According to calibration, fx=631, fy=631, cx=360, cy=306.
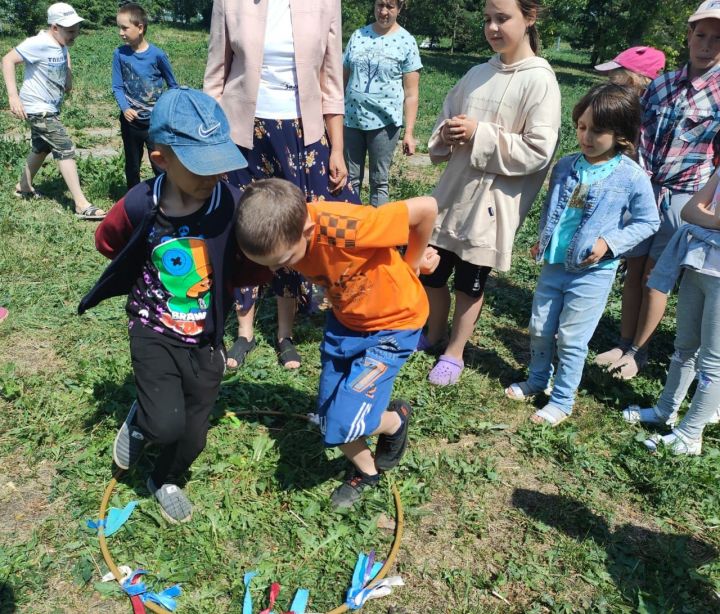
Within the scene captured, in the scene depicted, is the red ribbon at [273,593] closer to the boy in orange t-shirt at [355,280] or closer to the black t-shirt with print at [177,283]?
the boy in orange t-shirt at [355,280]

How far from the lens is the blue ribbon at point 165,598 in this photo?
248 centimetres

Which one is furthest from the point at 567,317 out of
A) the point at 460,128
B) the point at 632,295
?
the point at 460,128

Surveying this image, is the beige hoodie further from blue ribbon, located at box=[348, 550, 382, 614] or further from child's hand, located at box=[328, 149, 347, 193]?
blue ribbon, located at box=[348, 550, 382, 614]

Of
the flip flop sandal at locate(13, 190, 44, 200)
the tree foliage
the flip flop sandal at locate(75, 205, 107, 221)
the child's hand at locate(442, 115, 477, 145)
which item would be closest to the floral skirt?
the child's hand at locate(442, 115, 477, 145)

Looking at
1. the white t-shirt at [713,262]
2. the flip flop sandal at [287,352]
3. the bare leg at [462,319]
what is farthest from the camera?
the flip flop sandal at [287,352]

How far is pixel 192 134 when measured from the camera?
2287 mm

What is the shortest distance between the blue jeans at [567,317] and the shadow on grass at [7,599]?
2.88 meters

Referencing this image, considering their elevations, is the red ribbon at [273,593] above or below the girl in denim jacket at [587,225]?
below

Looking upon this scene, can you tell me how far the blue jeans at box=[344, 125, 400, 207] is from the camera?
5.70 m

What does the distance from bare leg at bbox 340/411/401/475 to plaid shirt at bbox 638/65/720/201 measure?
2340mm

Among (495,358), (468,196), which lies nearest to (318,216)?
(468,196)

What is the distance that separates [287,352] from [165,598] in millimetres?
1832

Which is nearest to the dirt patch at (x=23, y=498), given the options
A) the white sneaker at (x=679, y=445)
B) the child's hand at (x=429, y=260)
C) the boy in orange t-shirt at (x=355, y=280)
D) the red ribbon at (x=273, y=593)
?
the red ribbon at (x=273, y=593)

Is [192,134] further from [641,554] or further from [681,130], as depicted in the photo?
[681,130]
